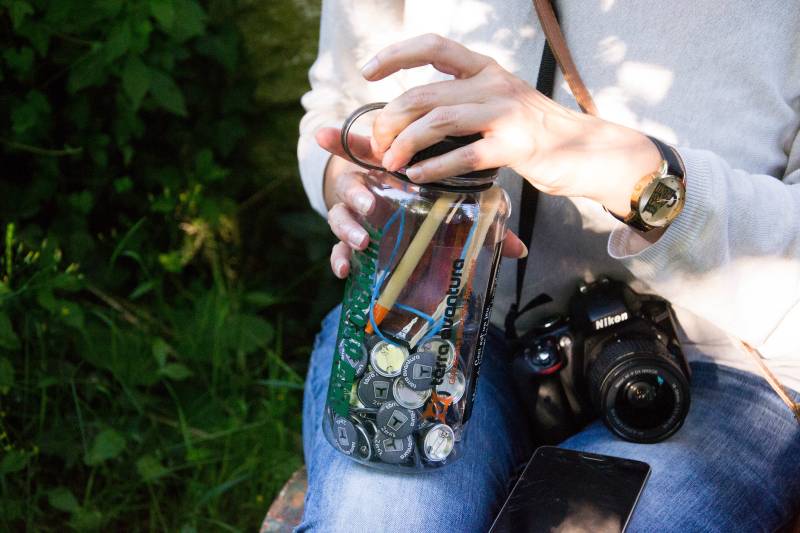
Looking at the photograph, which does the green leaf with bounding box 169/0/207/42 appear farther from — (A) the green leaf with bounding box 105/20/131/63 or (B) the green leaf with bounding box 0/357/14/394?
(B) the green leaf with bounding box 0/357/14/394

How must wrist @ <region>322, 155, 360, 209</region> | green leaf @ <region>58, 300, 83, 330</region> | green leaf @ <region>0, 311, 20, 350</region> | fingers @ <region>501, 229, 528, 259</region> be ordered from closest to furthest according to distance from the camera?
fingers @ <region>501, 229, 528, 259</region>, wrist @ <region>322, 155, 360, 209</region>, green leaf @ <region>0, 311, 20, 350</region>, green leaf @ <region>58, 300, 83, 330</region>

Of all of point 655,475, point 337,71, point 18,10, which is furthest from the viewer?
point 18,10

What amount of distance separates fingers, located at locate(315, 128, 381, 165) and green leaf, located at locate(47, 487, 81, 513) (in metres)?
0.97

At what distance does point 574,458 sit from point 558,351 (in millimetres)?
175

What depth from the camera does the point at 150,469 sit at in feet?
5.57

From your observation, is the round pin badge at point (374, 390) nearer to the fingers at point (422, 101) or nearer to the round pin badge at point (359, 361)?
the round pin badge at point (359, 361)

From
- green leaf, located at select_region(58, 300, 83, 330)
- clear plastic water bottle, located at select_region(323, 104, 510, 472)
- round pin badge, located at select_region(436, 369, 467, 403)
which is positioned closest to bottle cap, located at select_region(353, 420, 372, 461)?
clear plastic water bottle, located at select_region(323, 104, 510, 472)

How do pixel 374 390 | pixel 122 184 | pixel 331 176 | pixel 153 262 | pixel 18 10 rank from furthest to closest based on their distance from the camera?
1. pixel 153 262
2. pixel 122 184
3. pixel 18 10
4. pixel 331 176
5. pixel 374 390

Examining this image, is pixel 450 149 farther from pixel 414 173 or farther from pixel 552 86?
pixel 552 86

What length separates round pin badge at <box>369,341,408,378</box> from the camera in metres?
0.98

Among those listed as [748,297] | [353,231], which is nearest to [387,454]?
[353,231]

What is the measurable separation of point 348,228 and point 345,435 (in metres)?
0.26

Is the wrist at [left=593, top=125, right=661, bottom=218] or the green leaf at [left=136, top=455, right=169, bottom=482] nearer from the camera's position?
the wrist at [left=593, top=125, right=661, bottom=218]

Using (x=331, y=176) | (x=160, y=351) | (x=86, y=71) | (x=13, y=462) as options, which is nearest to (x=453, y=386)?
(x=331, y=176)
